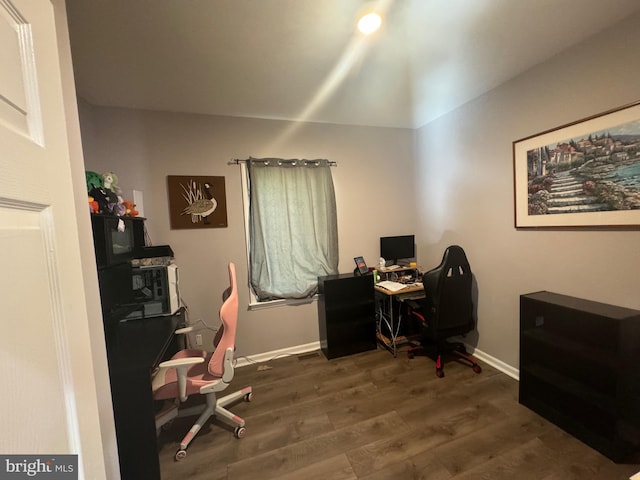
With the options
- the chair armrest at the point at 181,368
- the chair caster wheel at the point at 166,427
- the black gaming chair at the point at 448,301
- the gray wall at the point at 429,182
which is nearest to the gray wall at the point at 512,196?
the gray wall at the point at 429,182

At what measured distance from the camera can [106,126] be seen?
7.46 feet

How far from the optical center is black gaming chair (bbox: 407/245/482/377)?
7.27 ft

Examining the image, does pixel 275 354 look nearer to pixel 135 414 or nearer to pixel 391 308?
pixel 391 308

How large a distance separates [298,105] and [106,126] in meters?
1.74

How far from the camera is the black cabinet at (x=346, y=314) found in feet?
8.89

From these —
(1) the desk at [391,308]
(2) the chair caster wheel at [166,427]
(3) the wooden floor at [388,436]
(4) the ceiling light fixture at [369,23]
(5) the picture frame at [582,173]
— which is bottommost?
(3) the wooden floor at [388,436]

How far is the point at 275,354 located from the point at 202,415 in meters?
1.05

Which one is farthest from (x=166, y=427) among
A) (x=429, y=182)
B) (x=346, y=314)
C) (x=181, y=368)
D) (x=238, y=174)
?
(x=429, y=182)

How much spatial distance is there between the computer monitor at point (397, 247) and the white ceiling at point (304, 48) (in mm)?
1526

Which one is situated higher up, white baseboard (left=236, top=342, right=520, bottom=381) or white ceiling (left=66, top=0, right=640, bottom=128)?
white ceiling (left=66, top=0, right=640, bottom=128)

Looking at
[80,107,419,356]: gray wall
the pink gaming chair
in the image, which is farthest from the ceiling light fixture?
the pink gaming chair

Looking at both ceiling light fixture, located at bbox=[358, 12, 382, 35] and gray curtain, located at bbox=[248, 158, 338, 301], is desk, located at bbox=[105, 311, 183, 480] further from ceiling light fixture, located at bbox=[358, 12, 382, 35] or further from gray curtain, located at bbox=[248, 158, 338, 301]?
ceiling light fixture, located at bbox=[358, 12, 382, 35]

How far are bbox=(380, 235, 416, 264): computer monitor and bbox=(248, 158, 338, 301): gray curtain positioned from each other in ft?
2.07

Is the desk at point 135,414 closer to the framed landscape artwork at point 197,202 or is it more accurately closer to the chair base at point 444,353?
the framed landscape artwork at point 197,202
